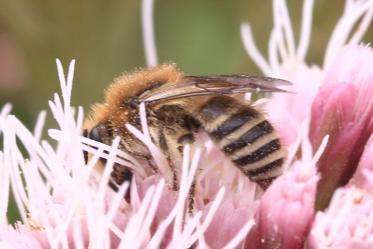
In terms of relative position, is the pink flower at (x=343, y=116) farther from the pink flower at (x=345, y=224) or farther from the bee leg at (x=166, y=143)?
the bee leg at (x=166, y=143)

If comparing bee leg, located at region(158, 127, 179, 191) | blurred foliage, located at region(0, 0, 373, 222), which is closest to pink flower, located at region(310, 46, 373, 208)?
bee leg, located at region(158, 127, 179, 191)

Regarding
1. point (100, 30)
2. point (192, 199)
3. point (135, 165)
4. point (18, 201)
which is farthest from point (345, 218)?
point (100, 30)

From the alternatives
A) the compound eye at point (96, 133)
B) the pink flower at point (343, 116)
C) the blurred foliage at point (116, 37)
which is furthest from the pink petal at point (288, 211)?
the blurred foliage at point (116, 37)

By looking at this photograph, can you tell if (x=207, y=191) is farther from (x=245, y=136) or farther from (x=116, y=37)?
(x=116, y=37)

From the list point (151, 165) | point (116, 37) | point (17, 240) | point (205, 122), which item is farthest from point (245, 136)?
point (116, 37)

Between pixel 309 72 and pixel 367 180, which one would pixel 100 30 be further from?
pixel 367 180

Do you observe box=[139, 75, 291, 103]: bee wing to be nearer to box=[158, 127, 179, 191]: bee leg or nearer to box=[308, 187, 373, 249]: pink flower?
box=[158, 127, 179, 191]: bee leg
